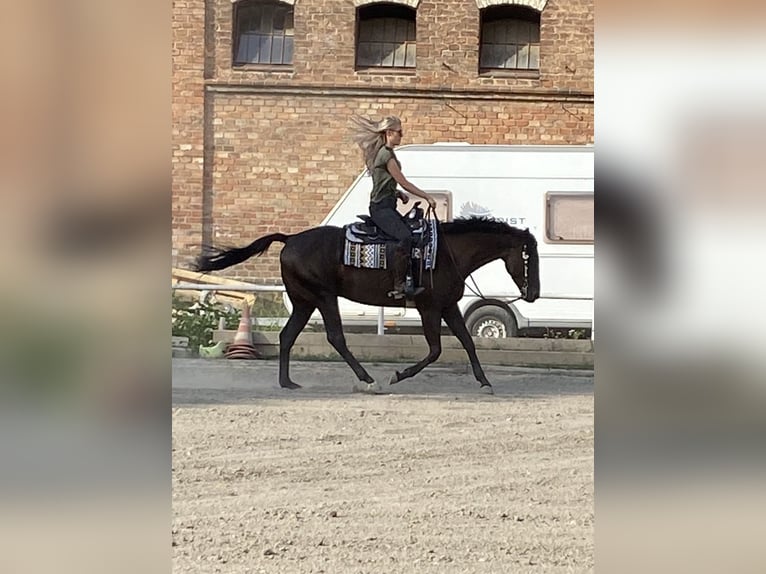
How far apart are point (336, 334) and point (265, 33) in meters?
1.32

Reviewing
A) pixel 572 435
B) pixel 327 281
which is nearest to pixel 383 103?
pixel 327 281

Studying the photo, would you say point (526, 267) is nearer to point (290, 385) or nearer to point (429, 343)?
point (429, 343)

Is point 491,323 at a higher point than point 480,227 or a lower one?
lower

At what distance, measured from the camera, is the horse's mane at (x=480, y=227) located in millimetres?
4820

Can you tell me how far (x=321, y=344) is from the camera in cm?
480

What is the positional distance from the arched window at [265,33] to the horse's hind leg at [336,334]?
1.06m

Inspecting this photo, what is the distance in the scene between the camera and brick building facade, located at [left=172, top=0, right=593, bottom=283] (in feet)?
15.0

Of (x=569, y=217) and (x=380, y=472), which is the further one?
(x=569, y=217)

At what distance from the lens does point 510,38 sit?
15.5 ft

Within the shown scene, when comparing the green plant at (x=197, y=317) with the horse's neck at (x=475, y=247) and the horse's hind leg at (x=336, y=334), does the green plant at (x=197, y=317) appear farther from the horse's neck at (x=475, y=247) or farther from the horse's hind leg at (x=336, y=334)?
the horse's neck at (x=475, y=247)

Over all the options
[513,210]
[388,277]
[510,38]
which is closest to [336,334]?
[388,277]

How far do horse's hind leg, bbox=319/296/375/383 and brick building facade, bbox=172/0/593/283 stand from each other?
0.27 metres

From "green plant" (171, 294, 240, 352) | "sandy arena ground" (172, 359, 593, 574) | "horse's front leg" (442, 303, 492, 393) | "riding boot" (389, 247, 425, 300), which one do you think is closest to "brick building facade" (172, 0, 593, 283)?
"green plant" (171, 294, 240, 352)
